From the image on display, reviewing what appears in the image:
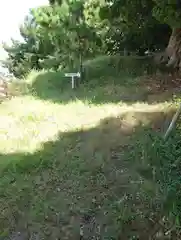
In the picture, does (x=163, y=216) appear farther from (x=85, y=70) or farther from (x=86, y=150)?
(x=85, y=70)

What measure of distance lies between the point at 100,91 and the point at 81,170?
15.7 feet

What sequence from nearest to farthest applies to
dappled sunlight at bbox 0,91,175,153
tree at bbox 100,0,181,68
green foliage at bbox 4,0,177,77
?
dappled sunlight at bbox 0,91,175,153
tree at bbox 100,0,181,68
green foliage at bbox 4,0,177,77

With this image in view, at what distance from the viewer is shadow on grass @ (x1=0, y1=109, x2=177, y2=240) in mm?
3441

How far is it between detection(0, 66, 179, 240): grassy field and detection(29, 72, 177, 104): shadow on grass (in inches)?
4.6

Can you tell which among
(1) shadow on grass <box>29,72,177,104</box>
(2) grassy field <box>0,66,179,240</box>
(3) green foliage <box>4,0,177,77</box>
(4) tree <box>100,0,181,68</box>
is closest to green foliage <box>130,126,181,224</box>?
(2) grassy field <box>0,66,179,240</box>

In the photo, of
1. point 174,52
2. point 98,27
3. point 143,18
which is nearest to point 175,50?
point 174,52

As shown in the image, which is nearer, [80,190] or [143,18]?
[80,190]

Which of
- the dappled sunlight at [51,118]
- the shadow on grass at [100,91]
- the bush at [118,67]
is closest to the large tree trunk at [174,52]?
the bush at [118,67]

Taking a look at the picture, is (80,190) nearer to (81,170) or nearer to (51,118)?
(81,170)

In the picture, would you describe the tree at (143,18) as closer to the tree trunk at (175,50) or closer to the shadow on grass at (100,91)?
the tree trunk at (175,50)

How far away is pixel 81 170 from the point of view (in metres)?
4.60

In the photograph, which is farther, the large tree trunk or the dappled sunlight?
the large tree trunk

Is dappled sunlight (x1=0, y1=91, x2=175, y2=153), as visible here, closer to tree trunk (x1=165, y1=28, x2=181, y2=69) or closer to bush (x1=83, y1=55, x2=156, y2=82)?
bush (x1=83, y1=55, x2=156, y2=82)

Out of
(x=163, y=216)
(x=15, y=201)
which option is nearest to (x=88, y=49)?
(x=15, y=201)
